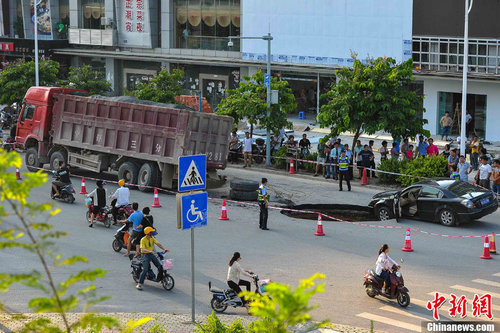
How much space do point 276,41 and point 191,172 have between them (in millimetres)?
35956

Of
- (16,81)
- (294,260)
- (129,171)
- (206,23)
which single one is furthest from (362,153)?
(206,23)

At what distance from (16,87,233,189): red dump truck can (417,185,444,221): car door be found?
7143mm

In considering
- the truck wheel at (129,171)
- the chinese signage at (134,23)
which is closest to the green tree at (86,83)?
the chinese signage at (134,23)

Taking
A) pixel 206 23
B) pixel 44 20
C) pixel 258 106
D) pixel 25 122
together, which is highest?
pixel 44 20

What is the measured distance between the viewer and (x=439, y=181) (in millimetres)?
24672

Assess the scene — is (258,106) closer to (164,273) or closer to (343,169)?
(343,169)

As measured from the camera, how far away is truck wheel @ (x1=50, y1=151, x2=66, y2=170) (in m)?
30.8

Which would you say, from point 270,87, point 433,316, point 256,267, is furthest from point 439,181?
point 270,87

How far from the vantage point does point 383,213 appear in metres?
25.4

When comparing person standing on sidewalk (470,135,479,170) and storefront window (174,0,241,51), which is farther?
storefront window (174,0,241,51)

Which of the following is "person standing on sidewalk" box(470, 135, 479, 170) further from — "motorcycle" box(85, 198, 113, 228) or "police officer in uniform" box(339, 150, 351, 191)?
"motorcycle" box(85, 198, 113, 228)

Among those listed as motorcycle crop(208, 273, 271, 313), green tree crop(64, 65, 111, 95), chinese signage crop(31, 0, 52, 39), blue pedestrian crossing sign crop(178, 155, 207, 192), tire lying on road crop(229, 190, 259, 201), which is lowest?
motorcycle crop(208, 273, 271, 313)

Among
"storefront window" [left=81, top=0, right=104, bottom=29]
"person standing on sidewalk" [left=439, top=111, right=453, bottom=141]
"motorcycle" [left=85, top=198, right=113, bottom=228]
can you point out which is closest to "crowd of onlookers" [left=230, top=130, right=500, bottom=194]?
"person standing on sidewalk" [left=439, top=111, right=453, bottom=141]

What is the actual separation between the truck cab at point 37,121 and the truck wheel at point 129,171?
13.8 ft
